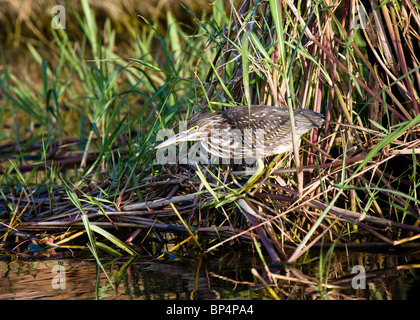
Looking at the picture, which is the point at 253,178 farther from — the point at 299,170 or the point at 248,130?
the point at 248,130

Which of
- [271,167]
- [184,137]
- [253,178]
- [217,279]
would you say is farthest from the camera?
[184,137]

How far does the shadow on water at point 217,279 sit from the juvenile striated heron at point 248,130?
2.42ft

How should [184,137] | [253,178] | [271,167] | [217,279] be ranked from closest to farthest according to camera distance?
[217,279] → [253,178] → [271,167] → [184,137]

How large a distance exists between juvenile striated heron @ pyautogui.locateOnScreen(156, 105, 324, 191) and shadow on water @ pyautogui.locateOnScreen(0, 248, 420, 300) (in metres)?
0.74

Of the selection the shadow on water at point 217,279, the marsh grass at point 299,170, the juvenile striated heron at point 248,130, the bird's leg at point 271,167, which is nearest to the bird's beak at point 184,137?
the juvenile striated heron at point 248,130

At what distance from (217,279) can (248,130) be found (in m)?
1.13

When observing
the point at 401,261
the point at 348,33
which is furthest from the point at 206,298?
the point at 348,33

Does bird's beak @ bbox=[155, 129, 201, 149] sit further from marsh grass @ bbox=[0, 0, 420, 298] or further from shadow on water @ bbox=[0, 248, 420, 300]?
shadow on water @ bbox=[0, 248, 420, 300]

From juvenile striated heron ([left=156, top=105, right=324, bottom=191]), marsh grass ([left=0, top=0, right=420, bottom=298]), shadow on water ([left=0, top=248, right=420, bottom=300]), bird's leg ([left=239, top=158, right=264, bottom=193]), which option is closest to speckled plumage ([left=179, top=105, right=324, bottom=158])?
juvenile striated heron ([left=156, top=105, right=324, bottom=191])

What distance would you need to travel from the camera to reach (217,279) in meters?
3.49

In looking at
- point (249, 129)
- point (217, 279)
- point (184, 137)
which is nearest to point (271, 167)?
point (249, 129)

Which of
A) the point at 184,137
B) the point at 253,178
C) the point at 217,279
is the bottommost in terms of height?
the point at 217,279

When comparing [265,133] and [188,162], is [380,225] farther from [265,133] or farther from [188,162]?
[188,162]

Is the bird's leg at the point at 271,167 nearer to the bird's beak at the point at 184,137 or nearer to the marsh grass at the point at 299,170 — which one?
the marsh grass at the point at 299,170
